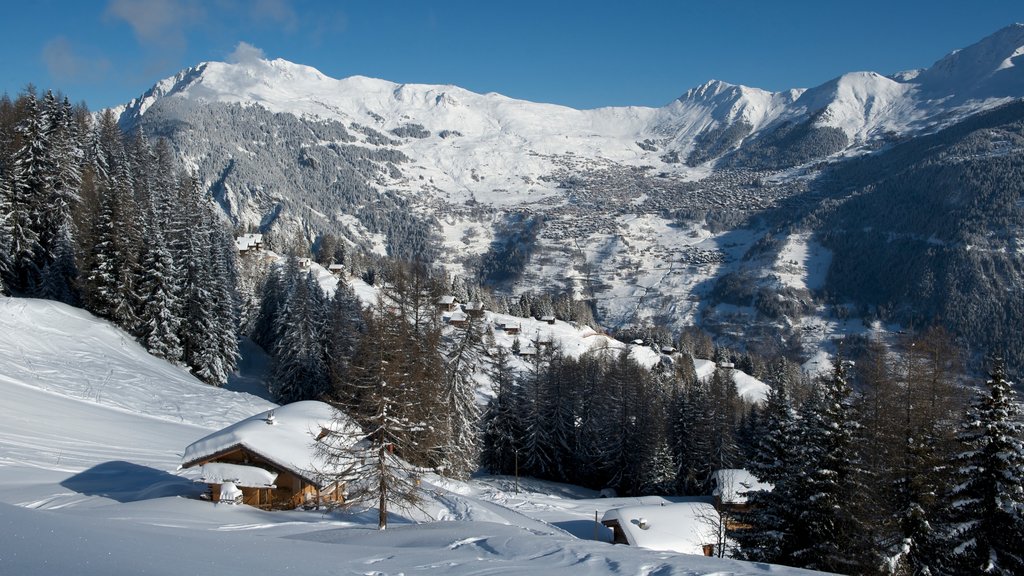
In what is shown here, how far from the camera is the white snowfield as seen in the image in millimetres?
8266

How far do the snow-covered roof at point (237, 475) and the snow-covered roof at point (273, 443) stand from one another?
19.7 inches

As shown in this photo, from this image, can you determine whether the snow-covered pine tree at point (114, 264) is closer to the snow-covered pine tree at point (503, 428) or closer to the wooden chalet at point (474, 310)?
the wooden chalet at point (474, 310)

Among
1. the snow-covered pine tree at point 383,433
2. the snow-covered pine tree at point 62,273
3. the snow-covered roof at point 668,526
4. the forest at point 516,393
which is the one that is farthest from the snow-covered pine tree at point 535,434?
the snow-covered pine tree at point 383,433

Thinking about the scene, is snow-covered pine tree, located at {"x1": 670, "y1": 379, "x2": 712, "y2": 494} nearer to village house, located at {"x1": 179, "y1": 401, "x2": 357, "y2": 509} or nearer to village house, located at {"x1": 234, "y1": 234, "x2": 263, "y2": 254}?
village house, located at {"x1": 179, "y1": 401, "x2": 357, "y2": 509}

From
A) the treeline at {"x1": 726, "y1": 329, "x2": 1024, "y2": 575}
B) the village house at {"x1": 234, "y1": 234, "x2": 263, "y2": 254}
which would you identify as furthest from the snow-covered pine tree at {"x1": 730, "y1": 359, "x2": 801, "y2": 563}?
the village house at {"x1": 234, "y1": 234, "x2": 263, "y2": 254}

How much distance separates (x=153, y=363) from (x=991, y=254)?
23401 cm

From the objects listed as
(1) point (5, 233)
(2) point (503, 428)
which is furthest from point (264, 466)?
(2) point (503, 428)

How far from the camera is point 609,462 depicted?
178 feet

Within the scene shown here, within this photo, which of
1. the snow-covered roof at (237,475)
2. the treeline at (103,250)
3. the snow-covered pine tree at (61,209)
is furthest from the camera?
the snow-covered pine tree at (61,209)

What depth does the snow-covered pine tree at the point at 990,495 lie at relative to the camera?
51.5 ft

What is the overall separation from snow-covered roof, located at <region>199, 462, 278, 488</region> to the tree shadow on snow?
1.03 metres

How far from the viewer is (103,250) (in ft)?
135

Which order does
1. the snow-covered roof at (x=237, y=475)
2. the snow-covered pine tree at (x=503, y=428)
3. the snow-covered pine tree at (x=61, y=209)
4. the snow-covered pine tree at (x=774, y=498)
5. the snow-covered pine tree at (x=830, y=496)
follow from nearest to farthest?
the snow-covered pine tree at (x=830, y=496) < the snow-covered pine tree at (x=774, y=498) < the snow-covered roof at (x=237, y=475) < the snow-covered pine tree at (x=61, y=209) < the snow-covered pine tree at (x=503, y=428)

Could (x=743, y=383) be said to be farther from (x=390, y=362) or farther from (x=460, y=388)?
(x=390, y=362)
